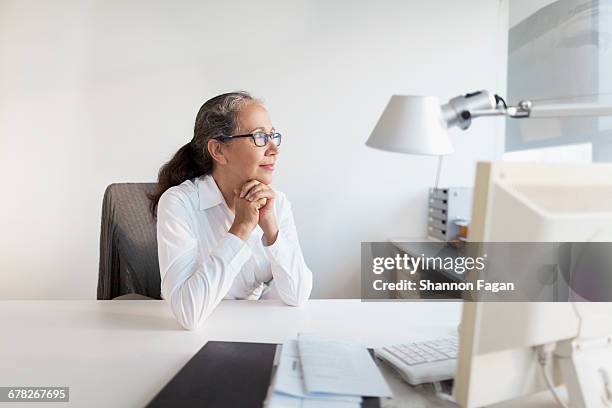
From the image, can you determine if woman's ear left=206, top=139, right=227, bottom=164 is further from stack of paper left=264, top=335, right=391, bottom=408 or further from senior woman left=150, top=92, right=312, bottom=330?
stack of paper left=264, top=335, right=391, bottom=408

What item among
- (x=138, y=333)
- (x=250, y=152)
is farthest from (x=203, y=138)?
(x=138, y=333)

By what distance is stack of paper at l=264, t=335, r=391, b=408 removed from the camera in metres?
0.83

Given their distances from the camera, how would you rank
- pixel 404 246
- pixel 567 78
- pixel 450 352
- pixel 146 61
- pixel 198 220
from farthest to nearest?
pixel 146 61 < pixel 404 246 < pixel 567 78 < pixel 198 220 < pixel 450 352

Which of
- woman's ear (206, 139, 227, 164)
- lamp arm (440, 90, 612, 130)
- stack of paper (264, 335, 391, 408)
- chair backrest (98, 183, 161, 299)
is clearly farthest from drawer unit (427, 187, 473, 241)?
lamp arm (440, 90, 612, 130)

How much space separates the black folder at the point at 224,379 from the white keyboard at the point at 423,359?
119 mm

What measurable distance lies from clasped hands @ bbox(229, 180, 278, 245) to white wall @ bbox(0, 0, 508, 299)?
132 cm

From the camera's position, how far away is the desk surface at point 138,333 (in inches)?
37.1

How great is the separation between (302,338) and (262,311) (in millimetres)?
330

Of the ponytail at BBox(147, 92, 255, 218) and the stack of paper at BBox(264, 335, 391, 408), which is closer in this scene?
the stack of paper at BBox(264, 335, 391, 408)

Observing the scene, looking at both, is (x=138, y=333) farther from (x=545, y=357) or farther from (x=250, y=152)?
(x=545, y=357)

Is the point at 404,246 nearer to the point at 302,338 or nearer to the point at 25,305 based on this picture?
the point at 302,338

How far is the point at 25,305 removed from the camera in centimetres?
147

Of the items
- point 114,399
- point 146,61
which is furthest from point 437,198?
point 114,399

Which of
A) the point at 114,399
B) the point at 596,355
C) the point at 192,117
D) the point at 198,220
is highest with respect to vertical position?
the point at 192,117
